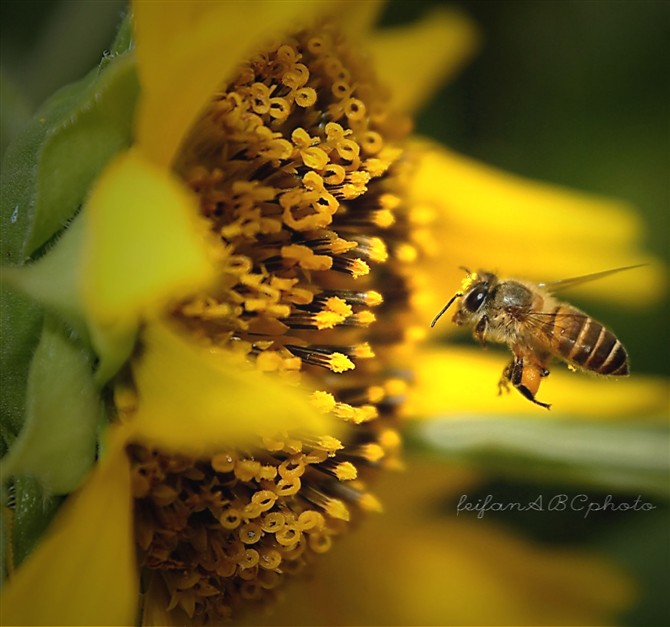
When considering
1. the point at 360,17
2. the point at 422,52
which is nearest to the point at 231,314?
the point at 360,17

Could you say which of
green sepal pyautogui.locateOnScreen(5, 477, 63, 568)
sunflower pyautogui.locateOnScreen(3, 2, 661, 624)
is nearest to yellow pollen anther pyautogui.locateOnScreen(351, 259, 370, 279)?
sunflower pyautogui.locateOnScreen(3, 2, 661, 624)

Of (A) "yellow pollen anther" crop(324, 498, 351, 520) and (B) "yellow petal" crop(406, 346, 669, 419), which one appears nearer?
(A) "yellow pollen anther" crop(324, 498, 351, 520)

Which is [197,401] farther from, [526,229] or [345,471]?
[526,229]

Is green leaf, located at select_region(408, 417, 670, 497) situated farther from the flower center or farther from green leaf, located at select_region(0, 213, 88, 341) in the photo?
green leaf, located at select_region(0, 213, 88, 341)

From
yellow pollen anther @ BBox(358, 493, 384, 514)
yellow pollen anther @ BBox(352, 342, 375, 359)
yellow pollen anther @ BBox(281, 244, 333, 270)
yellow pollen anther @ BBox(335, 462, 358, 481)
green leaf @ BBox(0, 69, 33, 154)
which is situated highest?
green leaf @ BBox(0, 69, 33, 154)

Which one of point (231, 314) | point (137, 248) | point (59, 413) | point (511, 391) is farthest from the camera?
point (511, 391)

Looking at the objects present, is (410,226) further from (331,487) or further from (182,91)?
(182,91)
